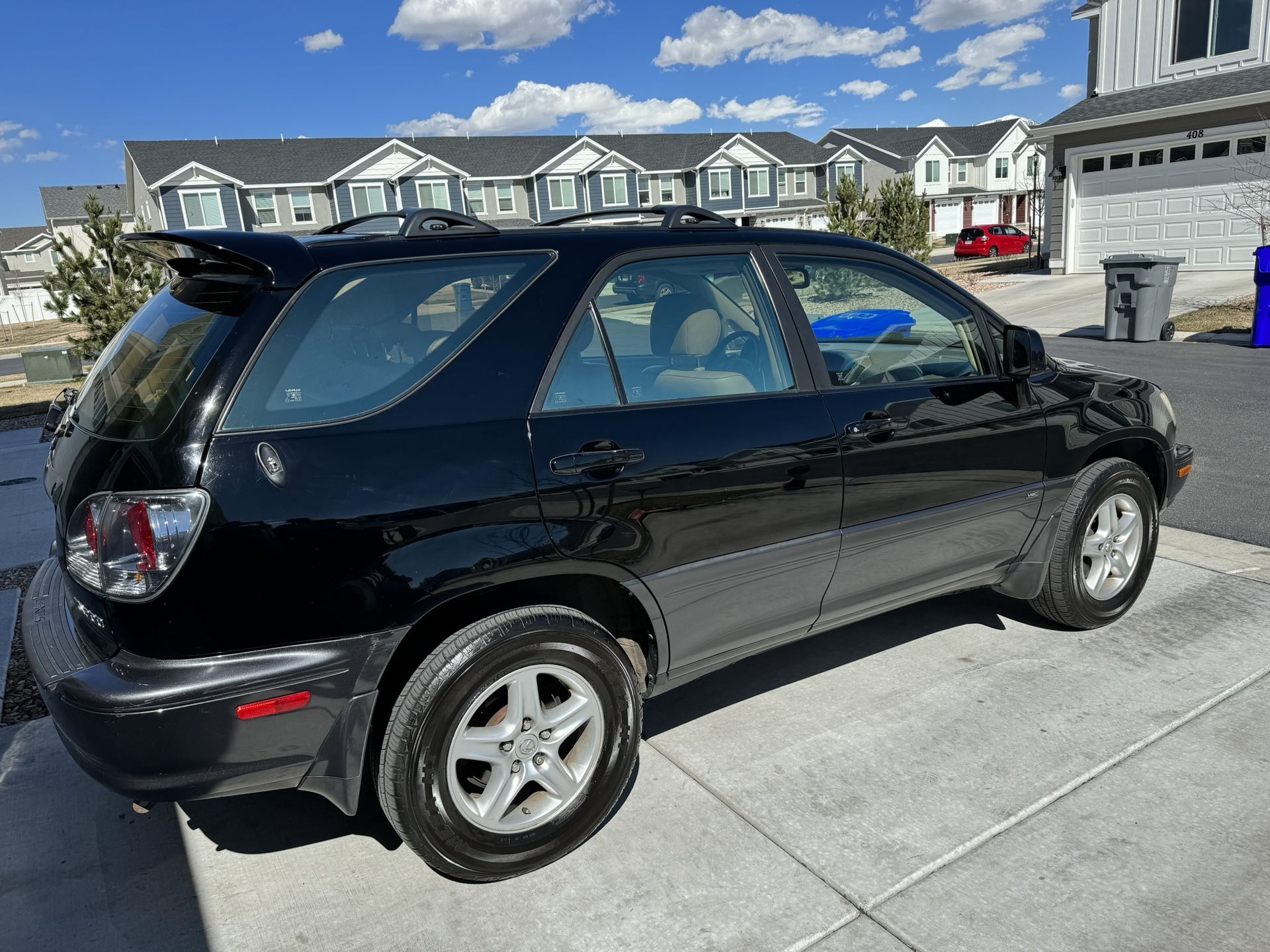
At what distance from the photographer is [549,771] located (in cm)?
271

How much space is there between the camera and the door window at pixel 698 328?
3016 mm

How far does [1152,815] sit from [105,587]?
304 centimetres

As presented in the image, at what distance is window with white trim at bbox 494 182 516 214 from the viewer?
47.1 m

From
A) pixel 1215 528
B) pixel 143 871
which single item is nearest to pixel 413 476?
pixel 143 871

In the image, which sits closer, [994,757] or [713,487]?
[713,487]

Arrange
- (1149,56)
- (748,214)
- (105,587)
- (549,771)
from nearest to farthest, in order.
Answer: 1. (105,587)
2. (549,771)
3. (1149,56)
4. (748,214)

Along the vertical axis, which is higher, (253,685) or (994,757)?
(253,685)

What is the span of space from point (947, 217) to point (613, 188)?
23.7m

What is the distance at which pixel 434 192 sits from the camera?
1777 inches

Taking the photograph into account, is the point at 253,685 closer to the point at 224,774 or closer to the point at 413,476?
the point at 224,774

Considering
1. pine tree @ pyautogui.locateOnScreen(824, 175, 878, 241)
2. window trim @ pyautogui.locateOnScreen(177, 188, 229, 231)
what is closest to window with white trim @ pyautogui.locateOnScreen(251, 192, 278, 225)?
window trim @ pyautogui.locateOnScreen(177, 188, 229, 231)

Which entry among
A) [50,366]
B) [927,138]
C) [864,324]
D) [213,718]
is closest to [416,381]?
[213,718]

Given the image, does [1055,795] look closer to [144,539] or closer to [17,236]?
[144,539]

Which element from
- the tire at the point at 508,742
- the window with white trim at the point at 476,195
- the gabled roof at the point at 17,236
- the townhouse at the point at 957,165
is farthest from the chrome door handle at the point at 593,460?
the gabled roof at the point at 17,236
